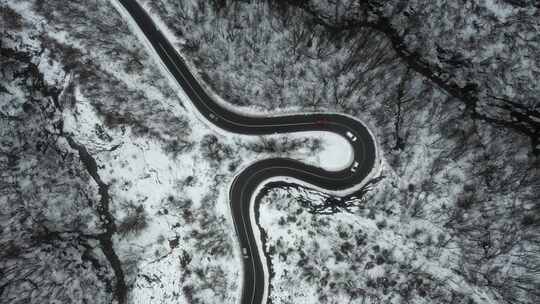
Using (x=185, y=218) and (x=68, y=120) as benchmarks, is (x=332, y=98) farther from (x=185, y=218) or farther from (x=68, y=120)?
(x=68, y=120)

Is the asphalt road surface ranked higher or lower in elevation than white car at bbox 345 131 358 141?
lower

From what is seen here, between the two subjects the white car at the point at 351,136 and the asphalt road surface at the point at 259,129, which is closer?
the asphalt road surface at the point at 259,129

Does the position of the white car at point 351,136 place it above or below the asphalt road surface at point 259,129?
above

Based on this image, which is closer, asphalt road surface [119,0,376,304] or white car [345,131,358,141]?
asphalt road surface [119,0,376,304]

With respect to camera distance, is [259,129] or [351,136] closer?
[351,136]

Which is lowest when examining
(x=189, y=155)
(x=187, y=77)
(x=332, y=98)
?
(x=189, y=155)

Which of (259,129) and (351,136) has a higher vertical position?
(351,136)

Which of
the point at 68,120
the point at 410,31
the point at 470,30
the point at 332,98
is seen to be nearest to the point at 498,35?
the point at 470,30

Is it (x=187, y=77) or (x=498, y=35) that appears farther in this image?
(x=187, y=77)
